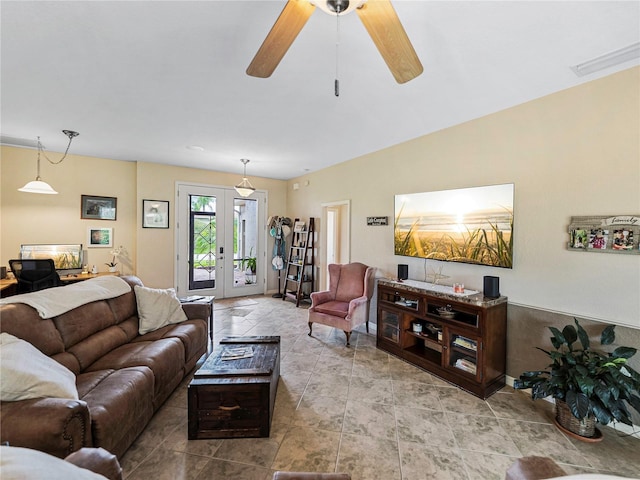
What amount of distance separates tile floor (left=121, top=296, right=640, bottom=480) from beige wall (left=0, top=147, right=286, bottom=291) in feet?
11.4

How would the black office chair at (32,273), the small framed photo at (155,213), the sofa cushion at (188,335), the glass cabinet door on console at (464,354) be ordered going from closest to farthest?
the glass cabinet door on console at (464,354) → the sofa cushion at (188,335) → the black office chair at (32,273) → the small framed photo at (155,213)

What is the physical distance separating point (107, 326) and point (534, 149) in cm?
422

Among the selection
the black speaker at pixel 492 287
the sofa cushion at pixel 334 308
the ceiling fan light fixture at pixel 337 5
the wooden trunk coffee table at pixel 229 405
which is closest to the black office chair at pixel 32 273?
the wooden trunk coffee table at pixel 229 405

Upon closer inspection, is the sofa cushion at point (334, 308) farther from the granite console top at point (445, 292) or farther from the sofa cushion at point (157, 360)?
the sofa cushion at point (157, 360)

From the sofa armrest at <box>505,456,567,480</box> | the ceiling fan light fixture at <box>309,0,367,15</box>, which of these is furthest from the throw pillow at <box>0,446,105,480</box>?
the ceiling fan light fixture at <box>309,0,367,15</box>

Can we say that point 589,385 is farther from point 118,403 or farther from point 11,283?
point 11,283

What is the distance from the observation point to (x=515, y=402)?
92.2 inches

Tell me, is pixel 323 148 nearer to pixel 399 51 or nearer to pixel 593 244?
pixel 399 51

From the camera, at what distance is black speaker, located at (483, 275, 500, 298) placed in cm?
255

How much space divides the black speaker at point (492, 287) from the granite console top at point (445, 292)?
0.16 feet

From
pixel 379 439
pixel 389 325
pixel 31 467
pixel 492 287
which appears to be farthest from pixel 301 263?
pixel 31 467

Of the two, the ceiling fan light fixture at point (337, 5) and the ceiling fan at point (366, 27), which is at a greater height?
the ceiling fan light fixture at point (337, 5)

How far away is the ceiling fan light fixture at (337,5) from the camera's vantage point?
1110 millimetres

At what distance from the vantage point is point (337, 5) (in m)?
1.12
